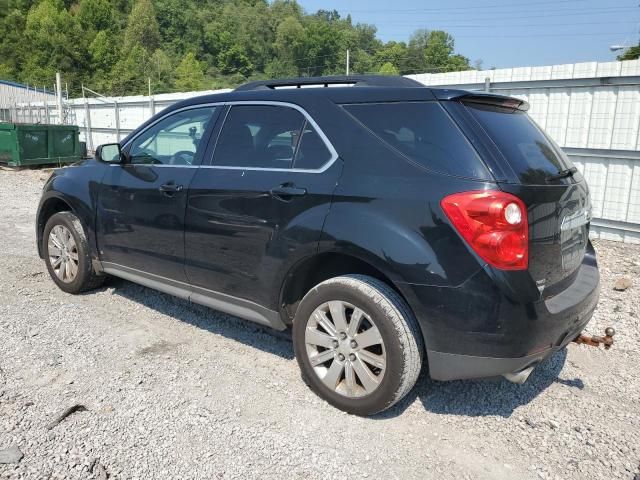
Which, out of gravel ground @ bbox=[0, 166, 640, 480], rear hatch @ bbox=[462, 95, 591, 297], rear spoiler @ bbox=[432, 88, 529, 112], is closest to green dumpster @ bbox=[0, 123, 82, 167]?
gravel ground @ bbox=[0, 166, 640, 480]

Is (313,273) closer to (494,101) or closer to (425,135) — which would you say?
(425,135)

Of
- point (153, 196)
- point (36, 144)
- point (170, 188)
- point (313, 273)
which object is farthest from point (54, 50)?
point (313, 273)

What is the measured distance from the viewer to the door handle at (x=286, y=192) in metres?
2.97

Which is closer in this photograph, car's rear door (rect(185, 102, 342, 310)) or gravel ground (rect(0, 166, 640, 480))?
gravel ground (rect(0, 166, 640, 480))

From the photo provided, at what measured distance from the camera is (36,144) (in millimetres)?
15633

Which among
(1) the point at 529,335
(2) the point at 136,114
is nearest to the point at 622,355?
(1) the point at 529,335

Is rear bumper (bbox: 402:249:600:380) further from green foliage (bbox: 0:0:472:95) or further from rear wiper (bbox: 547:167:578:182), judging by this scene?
green foliage (bbox: 0:0:472:95)

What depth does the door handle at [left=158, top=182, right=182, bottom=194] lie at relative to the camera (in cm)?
362

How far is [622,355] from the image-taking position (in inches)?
151

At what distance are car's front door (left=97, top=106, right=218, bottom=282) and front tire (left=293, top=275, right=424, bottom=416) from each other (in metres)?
1.22

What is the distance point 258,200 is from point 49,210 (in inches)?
112

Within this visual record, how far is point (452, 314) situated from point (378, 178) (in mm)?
793

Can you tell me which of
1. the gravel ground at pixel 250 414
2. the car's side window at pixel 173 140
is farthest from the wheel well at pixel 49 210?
the car's side window at pixel 173 140

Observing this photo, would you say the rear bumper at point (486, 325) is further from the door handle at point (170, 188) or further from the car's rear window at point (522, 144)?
the door handle at point (170, 188)
